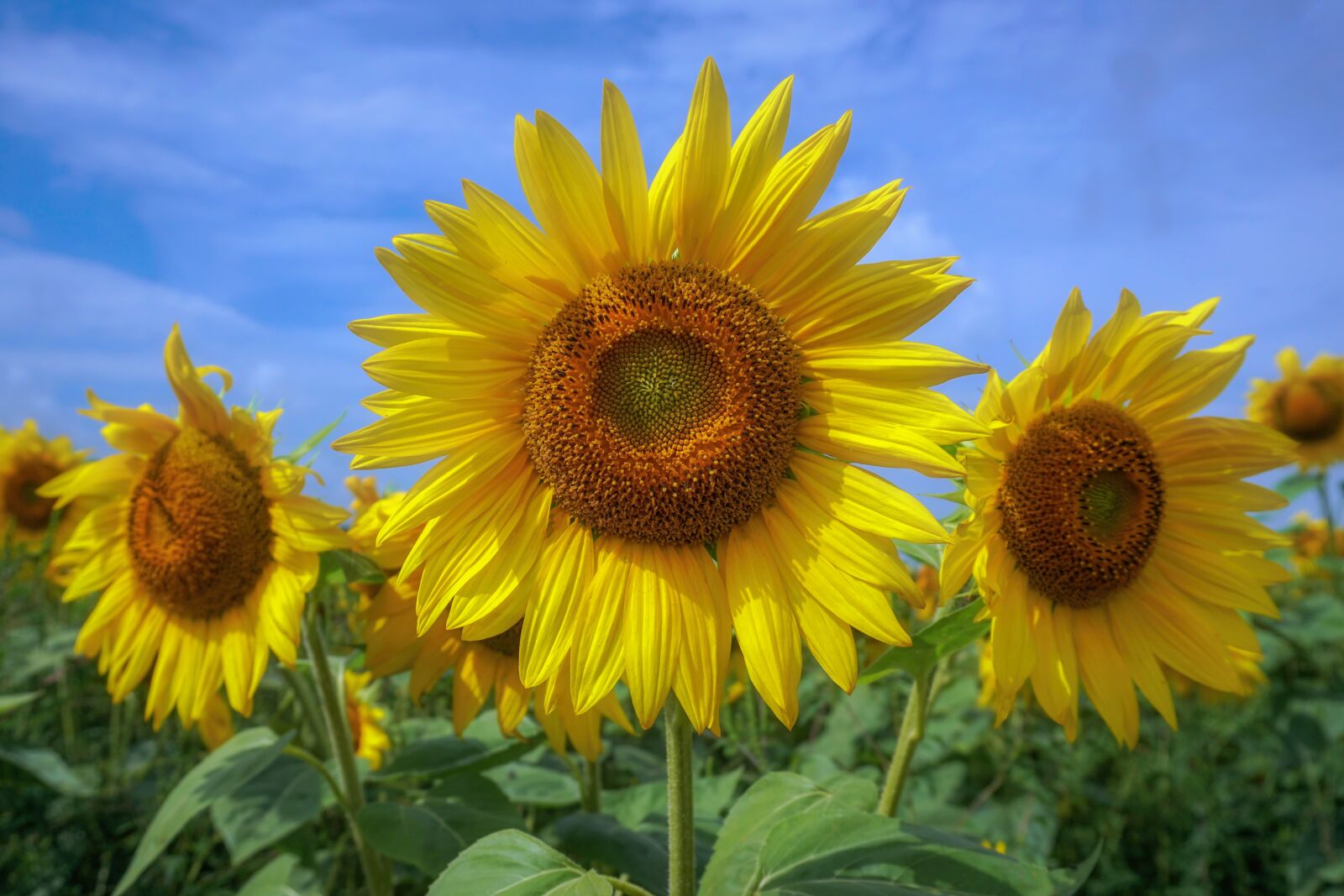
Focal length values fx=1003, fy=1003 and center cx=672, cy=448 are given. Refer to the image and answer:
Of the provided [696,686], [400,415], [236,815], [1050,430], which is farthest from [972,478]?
[236,815]

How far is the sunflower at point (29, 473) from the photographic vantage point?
659 centimetres

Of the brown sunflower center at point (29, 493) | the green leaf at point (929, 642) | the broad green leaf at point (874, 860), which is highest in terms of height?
the brown sunflower center at point (29, 493)

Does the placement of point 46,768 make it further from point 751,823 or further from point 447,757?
point 751,823

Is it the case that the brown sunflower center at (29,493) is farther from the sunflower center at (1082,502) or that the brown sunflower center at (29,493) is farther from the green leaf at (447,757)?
the sunflower center at (1082,502)

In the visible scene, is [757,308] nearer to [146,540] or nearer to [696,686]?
[696,686]

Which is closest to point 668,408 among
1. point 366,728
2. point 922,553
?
point 922,553

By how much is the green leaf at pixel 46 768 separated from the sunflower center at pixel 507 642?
1920 mm

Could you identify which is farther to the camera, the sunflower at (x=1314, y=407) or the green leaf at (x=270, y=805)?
the sunflower at (x=1314, y=407)

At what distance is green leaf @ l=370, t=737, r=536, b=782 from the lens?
2.58m

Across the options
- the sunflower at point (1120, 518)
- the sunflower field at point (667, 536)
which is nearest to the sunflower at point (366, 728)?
the sunflower field at point (667, 536)

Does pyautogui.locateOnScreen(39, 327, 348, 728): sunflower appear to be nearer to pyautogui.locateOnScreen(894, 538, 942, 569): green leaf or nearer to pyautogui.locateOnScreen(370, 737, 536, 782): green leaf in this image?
pyautogui.locateOnScreen(370, 737, 536, 782): green leaf

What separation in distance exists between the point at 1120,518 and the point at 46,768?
3810 millimetres

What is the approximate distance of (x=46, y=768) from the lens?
375cm

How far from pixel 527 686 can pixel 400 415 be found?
1.84 ft
